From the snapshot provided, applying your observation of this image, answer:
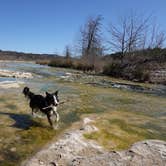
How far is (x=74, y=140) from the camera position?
18.6 ft

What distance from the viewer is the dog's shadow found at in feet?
23.9

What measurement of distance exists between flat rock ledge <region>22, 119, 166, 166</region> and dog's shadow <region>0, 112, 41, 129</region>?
1978 mm

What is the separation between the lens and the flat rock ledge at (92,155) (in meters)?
4.18

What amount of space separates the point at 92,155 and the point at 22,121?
3658 mm

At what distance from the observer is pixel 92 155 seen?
479 centimetres

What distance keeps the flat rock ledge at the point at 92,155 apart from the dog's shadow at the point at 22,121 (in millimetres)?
1978

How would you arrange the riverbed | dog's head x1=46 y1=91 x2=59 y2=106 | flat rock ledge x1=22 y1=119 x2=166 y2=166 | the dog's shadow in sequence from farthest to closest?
dog's head x1=46 y1=91 x2=59 y2=106, the dog's shadow, the riverbed, flat rock ledge x1=22 y1=119 x2=166 y2=166

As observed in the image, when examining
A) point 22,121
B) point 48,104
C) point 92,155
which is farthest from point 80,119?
point 92,155

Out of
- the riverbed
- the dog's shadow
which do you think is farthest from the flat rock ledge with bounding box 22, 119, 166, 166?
the dog's shadow

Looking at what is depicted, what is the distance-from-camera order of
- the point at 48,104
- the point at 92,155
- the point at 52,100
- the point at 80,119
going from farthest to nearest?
the point at 80,119 → the point at 48,104 → the point at 52,100 → the point at 92,155

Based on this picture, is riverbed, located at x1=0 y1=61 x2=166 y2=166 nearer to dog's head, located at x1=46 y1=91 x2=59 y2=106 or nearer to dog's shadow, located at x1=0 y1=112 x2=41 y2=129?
dog's shadow, located at x1=0 y1=112 x2=41 y2=129

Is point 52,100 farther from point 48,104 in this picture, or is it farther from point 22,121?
point 22,121

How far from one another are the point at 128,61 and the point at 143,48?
21.9ft

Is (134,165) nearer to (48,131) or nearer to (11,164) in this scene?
(11,164)
